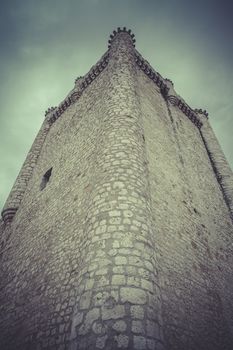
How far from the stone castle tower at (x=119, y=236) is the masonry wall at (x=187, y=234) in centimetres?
4

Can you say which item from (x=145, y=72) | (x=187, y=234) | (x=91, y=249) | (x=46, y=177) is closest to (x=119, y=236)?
(x=91, y=249)

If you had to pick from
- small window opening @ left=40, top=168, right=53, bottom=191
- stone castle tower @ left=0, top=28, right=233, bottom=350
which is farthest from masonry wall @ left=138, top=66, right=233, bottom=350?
small window opening @ left=40, top=168, right=53, bottom=191

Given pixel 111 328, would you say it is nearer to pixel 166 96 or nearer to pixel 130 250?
pixel 130 250

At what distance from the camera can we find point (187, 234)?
6.73m

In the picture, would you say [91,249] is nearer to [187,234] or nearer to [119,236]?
[119,236]

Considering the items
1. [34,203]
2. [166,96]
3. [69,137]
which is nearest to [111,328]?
[34,203]

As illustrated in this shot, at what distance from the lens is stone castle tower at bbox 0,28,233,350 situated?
3586 millimetres

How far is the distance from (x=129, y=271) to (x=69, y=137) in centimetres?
722

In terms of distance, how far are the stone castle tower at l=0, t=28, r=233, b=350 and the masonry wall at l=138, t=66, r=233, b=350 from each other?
0.04 meters

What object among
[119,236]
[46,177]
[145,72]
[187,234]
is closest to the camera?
[119,236]

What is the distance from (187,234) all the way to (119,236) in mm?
3237

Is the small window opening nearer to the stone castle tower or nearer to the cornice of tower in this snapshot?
the stone castle tower

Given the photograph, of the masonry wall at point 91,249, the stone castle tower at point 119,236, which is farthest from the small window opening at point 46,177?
the masonry wall at point 91,249

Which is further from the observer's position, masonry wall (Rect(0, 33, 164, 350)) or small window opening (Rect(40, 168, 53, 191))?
small window opening (Rect(40, 168, 53, 191))
